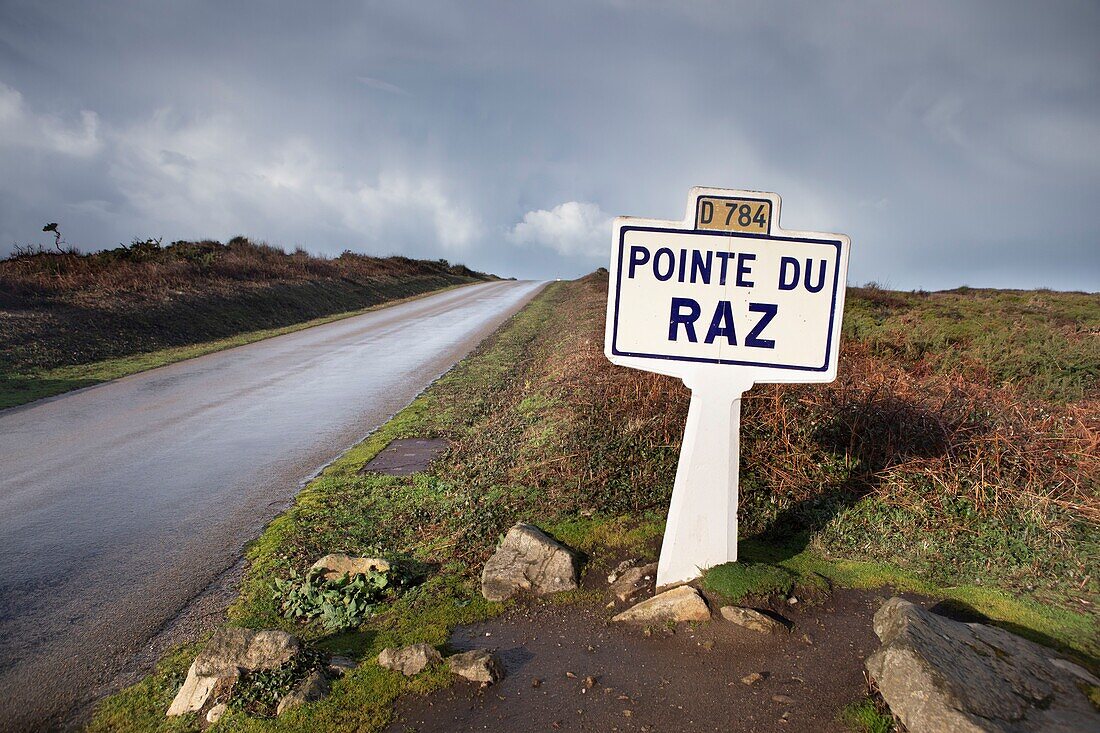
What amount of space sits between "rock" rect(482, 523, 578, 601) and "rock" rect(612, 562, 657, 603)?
29 centimetres

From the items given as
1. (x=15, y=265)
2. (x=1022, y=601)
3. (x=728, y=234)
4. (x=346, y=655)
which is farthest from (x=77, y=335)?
(x=1022, y=601)

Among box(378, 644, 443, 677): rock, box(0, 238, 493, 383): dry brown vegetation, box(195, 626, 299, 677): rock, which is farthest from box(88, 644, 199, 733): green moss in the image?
box(0, 238, 493, 383): dry brown vegetation

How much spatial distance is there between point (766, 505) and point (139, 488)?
19.8 ft

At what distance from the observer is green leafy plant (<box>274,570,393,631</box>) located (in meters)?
4.09

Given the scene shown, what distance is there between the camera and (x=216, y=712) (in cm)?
315

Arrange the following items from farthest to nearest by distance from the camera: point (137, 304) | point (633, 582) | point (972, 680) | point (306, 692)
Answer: point (137, 304), point (633, 582), point (306, 692), point (972, 680)

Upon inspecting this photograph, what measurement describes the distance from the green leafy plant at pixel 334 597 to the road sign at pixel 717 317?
1.81 m

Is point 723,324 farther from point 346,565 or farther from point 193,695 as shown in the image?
point 193,695

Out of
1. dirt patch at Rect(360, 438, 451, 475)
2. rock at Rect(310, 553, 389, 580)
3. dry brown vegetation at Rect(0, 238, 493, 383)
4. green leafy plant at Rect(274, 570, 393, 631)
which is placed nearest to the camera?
green leafy plant at Rect(274, 570, 393, 631)

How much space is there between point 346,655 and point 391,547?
1.54 m

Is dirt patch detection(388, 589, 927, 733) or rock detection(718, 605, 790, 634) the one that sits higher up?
rock detection(718, 605, 790, 634)

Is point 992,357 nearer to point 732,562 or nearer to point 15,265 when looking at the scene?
point 732,562

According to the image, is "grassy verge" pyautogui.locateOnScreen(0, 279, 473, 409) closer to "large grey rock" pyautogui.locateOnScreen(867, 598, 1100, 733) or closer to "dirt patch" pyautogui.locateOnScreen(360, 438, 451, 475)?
"dirt patch" pyautogui.locateOnScreen(360, 438, 451, 475)

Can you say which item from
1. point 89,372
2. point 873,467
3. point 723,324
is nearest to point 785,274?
point 723,324
